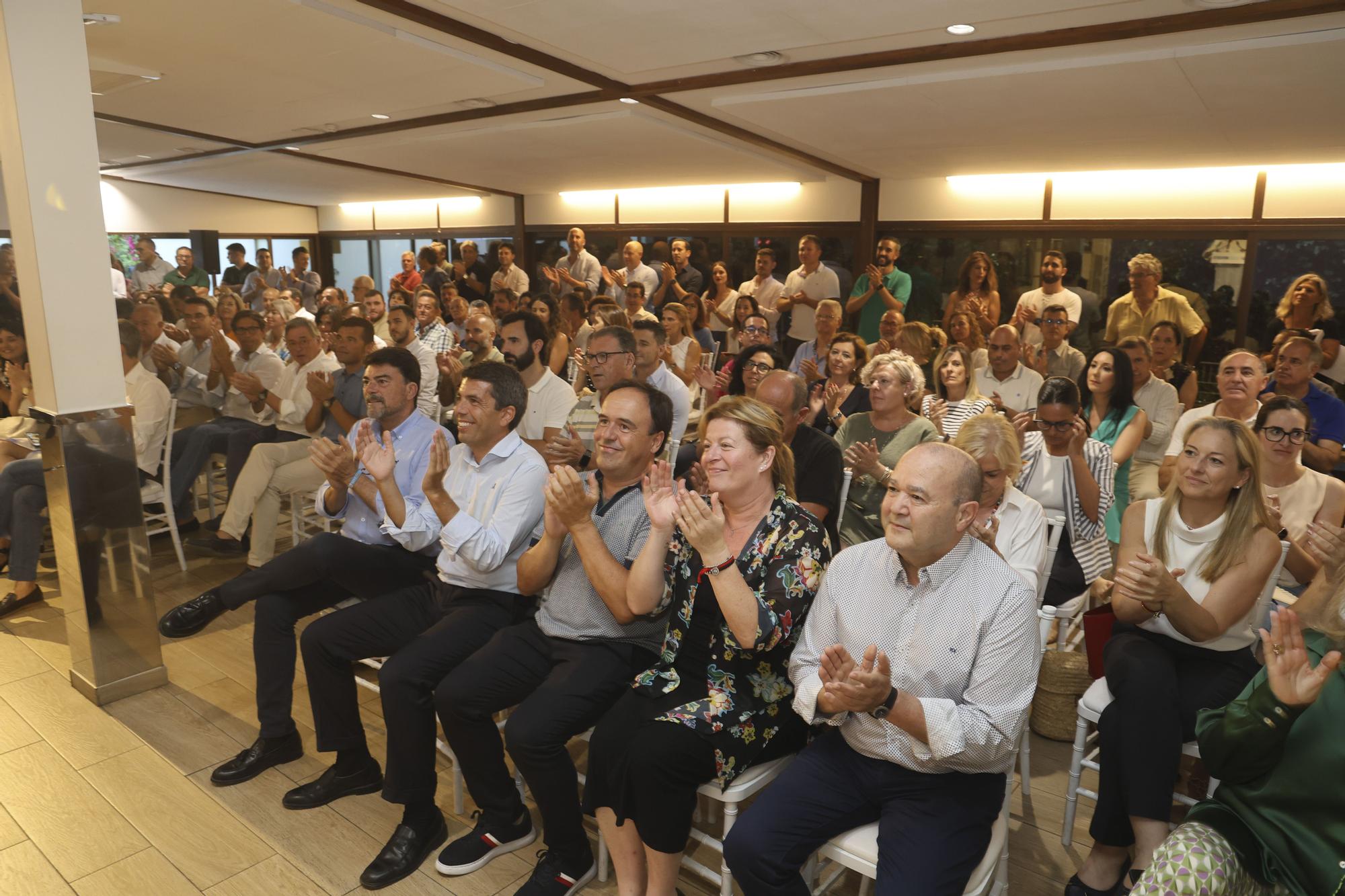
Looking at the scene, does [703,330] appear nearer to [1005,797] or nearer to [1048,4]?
[1048,4]

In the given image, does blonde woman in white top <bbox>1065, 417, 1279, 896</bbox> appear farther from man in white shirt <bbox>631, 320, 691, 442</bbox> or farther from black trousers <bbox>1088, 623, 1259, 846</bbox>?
man in white shirt <bbox>631, 320, 691, 442</bbox>

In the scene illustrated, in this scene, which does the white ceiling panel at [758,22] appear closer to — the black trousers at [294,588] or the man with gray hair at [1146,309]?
the black trousers at [294,588]

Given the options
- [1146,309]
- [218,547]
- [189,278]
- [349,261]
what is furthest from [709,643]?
[349,261]

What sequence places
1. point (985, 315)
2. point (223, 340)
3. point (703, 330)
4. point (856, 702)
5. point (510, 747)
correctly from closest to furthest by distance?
point (856, 702) < point (510, 747) < point (223, 340) < point (985, 315) < point (703, 330)

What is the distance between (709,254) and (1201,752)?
845cm

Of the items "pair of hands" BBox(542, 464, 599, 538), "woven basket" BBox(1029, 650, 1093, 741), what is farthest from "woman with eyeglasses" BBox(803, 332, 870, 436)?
"pair of hands" BBox(542, 464, 599, 538)

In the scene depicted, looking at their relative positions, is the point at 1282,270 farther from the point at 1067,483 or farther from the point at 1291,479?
the point at 1067,483

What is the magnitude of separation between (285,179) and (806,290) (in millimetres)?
7014

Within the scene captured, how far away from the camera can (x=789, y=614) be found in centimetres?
198

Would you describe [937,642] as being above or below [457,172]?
below

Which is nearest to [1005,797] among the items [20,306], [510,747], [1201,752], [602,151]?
[1201,752]

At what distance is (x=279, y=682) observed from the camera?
9.06ft

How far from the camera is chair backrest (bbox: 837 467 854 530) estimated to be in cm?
324

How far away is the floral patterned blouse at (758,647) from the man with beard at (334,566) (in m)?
1.14
